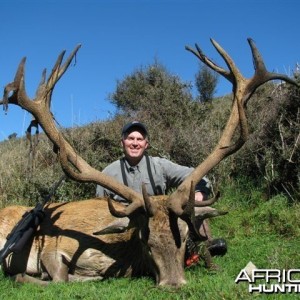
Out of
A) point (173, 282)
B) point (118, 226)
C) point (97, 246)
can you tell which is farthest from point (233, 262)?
point (97, 246)

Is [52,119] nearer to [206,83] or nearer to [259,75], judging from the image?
[259,75]

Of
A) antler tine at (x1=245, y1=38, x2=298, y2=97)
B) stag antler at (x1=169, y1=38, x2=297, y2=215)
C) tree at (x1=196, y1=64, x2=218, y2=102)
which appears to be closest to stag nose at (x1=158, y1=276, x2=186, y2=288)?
stag antler at (x1=169, y1=38, x2=297, y2=215)

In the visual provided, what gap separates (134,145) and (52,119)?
4.77ft

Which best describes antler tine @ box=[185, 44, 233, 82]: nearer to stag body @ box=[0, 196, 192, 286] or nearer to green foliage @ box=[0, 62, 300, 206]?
stag body @ box=[0, 196, 192, 286]

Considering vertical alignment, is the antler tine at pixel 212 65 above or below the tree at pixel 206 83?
below

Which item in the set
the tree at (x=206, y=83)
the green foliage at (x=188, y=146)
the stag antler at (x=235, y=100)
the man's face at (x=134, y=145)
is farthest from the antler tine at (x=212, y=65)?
the tree at (x=206, y=83)

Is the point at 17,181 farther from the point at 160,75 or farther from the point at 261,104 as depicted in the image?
the point at 160,75

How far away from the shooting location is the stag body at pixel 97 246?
4.97 metres

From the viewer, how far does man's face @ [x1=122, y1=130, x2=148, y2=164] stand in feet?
22.6

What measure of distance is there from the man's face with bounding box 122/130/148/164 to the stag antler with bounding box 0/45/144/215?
123 cm

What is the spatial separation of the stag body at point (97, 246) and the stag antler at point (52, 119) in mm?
443

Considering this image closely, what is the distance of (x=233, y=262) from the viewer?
19.3 ft

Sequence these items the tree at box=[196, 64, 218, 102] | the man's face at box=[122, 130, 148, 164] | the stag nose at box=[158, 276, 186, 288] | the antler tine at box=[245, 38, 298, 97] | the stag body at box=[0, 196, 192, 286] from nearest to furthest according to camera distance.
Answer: the stag nose at box=[158, 276, 186, 288]
the stag body at box=[0, 196, 192, 286]
the antler tine at box=[245, 38, 298, 97]
the man's face at box=[122, 130, 148, 164]
the tree at box=[196, 64, 218, 102]

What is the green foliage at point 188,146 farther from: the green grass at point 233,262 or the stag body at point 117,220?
the stag body at point 117,220
